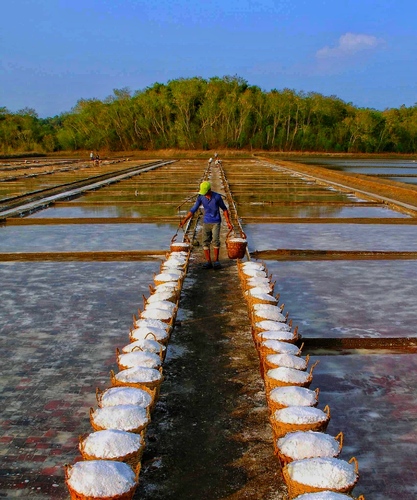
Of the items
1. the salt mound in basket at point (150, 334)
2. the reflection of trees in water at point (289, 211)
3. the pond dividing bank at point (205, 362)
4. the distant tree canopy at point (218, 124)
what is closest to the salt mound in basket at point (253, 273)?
the pond dividing bank at point (205, 362)

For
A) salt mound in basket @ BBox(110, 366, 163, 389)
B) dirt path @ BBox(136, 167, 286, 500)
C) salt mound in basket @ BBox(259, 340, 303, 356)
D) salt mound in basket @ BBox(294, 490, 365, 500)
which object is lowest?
dirt path @ BBox(136, 167, 286, 500)

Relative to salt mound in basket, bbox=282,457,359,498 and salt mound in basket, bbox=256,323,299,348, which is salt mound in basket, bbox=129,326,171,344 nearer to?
salt mound in basket, bbox=256,323,299,348

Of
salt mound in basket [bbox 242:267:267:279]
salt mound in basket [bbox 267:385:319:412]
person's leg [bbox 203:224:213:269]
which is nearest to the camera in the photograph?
salt mound in basket [bbox 267:385:319:412]

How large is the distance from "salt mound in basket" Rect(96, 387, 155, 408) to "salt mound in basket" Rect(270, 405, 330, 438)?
30.3 inches

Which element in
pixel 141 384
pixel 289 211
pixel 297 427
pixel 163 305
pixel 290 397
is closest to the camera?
pixel 297 427

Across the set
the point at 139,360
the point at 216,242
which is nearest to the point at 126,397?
the point at 139,360

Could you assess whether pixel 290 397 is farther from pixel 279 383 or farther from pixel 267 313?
pixel 267 313

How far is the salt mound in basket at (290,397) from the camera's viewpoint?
11.1 ft

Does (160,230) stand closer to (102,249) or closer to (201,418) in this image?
(102,249)

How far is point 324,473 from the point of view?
8.79ft

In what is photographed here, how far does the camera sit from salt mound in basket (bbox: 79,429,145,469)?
284 centimetres

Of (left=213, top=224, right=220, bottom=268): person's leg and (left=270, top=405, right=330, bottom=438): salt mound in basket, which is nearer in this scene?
(left=270, top=405, right=330, bottom=438): salt mound in basket

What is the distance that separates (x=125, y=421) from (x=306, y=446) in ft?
3.28

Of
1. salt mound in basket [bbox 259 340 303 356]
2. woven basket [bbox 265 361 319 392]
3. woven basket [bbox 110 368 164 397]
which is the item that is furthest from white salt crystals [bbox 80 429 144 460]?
salt mound in basket [bbox 259 340 303 356]
